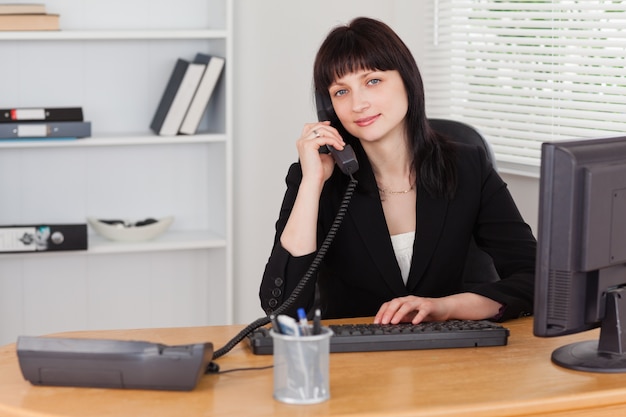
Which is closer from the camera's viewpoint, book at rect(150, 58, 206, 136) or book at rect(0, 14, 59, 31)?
book at rect(0, 14, 59, 31)

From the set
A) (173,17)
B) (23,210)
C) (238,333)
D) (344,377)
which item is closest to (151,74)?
(173,17)

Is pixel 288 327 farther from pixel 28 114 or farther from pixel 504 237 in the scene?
pixel 28 114

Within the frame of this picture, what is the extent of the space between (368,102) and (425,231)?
1.12 feet

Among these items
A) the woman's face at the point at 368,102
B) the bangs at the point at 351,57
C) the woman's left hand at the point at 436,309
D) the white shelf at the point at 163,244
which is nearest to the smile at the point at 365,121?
the woman's face at the point at 368,102

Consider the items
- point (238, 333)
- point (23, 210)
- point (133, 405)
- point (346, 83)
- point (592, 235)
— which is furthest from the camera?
point (23, 210)

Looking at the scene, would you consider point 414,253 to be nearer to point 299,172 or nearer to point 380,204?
point 380,204

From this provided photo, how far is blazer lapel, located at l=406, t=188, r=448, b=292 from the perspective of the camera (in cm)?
239

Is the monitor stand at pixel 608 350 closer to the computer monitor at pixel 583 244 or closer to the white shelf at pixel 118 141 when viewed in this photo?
the computer monitor at pixel 583 244

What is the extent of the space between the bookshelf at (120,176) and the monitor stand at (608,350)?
1.92 metres

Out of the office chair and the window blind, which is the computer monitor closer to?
the office chair

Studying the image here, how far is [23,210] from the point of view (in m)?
3.58

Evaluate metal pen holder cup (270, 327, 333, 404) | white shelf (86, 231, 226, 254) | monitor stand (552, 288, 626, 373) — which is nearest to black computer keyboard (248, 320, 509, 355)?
monitor stand (552, 288, 626, 373)

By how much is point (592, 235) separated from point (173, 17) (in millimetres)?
2354

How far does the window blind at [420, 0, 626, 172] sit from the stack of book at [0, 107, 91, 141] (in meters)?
1.32
